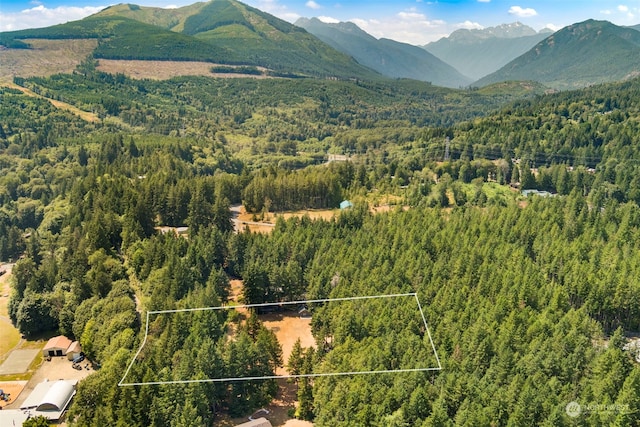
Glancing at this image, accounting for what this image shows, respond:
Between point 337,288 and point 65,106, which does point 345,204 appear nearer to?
point 337,288

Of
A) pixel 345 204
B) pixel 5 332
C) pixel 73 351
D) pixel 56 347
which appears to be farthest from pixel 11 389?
pixel 345 204

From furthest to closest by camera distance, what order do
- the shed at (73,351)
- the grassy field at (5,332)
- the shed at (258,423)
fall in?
the grassy field at (5,332) < the shed at (73,351) < the shed at (258,423)

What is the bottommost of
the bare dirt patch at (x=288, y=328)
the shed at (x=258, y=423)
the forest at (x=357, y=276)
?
the bare dirt patch at (x=288, y=328)

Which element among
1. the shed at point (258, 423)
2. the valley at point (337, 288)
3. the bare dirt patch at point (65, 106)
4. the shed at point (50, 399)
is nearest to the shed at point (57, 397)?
the shed at point (50, 399)

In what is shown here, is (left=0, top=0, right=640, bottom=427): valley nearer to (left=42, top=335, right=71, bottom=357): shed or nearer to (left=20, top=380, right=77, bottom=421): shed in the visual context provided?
(left=42, top=335, right=71, bottom=357): shed

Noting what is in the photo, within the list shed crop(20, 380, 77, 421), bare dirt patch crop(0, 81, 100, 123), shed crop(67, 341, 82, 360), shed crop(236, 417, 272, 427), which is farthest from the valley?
bare dirt patch crop(0, 81, 100, 123)

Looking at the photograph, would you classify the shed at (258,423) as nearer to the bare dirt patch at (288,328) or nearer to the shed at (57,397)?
the bare dirt patch at (288,328)
